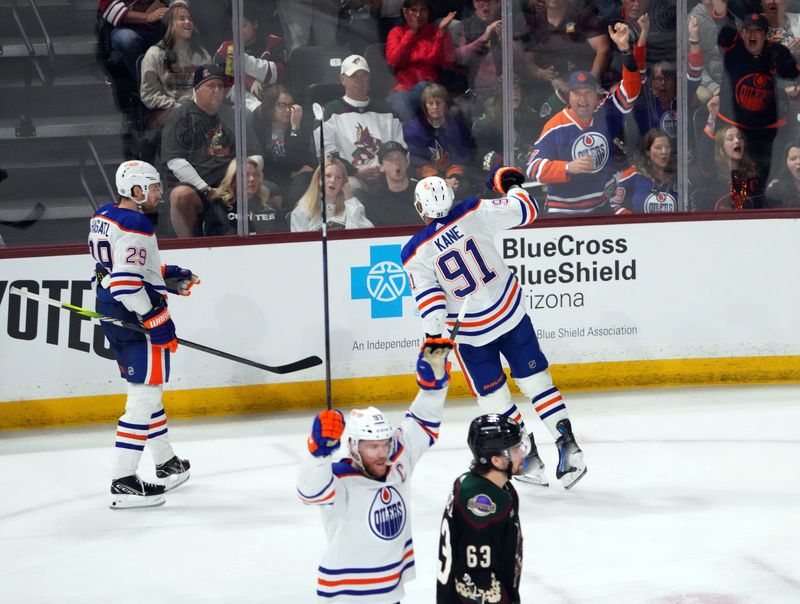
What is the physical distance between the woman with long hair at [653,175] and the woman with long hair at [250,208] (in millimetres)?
1935

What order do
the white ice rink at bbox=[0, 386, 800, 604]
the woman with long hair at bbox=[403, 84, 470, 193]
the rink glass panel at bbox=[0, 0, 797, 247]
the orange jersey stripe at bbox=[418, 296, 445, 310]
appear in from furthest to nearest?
the woman with long hair at bbox=[403, 84, 470, 193]
the rink glass panel at bbox=[0, 0, 797, 247]
the orange jersey stripe at bbox=[418, 296, 445, 310]
the white ice rink at bbox=[0, 386, 800, 604]

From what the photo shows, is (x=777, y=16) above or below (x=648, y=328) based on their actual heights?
above

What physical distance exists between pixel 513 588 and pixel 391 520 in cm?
30

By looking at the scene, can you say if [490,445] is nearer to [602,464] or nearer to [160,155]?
[602,464]

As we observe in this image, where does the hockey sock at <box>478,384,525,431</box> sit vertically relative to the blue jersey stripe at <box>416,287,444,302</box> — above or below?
below

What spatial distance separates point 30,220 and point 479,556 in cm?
443

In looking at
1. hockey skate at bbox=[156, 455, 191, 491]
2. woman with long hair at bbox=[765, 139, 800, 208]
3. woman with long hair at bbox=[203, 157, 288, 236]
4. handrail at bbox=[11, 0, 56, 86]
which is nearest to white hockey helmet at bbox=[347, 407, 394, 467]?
hockey skate at bbox=[156, 455, 191, 491]

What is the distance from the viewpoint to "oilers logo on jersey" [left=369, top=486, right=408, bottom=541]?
269 cm

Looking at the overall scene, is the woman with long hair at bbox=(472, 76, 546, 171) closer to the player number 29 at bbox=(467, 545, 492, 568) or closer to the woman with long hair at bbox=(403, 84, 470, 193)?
the woman with long hair at bbox=(403, 84, 470, 193)

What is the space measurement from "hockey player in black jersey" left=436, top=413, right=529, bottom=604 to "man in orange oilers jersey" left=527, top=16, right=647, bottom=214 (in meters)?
4.29

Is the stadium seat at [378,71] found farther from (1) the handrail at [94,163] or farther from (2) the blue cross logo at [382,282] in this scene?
(1) the handrail at [94,163]

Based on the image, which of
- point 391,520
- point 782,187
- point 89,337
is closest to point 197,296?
point 89,337

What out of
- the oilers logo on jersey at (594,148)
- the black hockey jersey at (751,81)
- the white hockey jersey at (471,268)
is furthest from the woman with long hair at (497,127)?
the white hockey jersey at (471,268)

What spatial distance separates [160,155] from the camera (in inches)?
256
